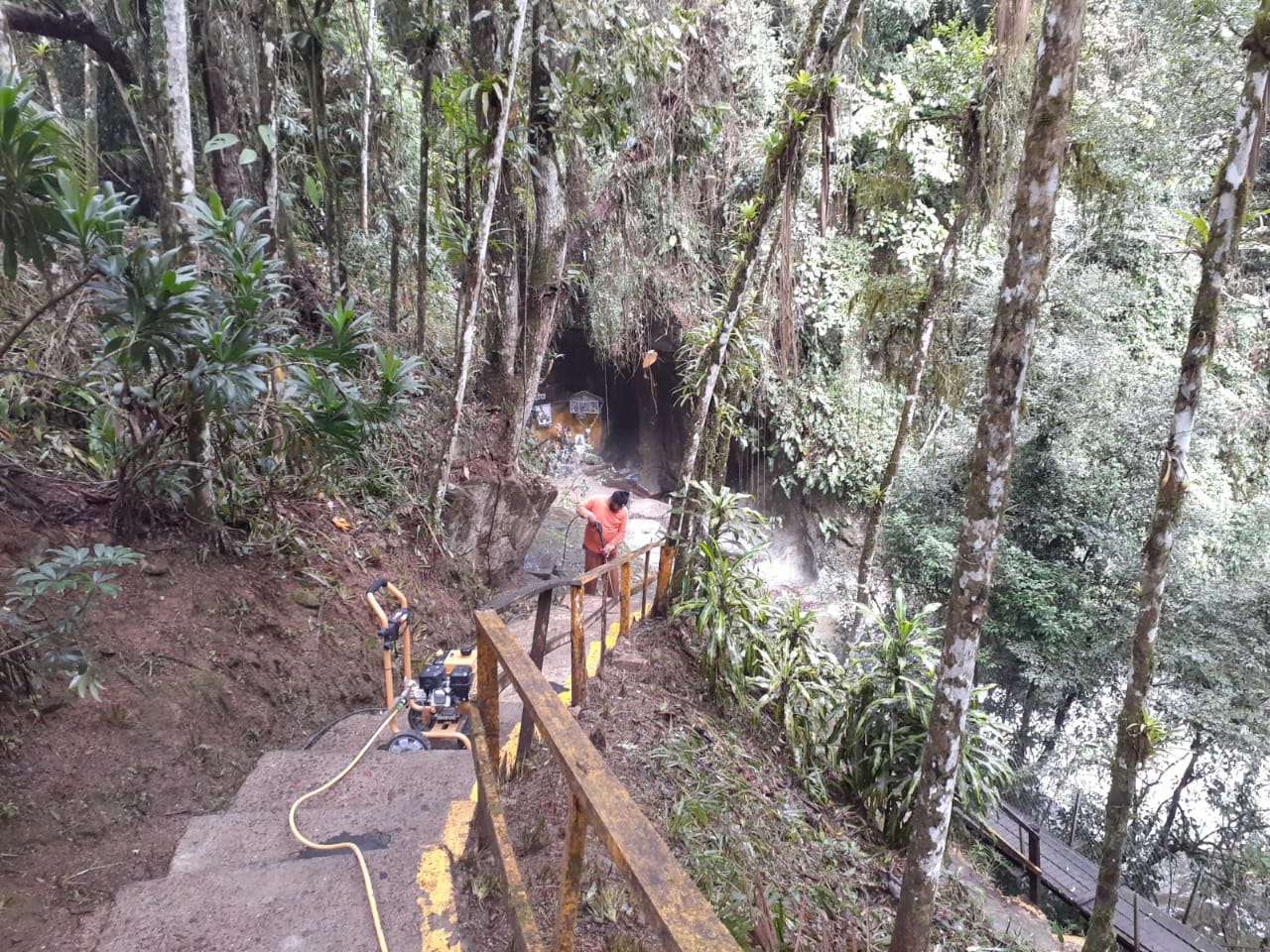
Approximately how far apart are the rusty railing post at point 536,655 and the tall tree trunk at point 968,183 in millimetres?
3021

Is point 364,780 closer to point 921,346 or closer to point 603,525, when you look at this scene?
point 603,525

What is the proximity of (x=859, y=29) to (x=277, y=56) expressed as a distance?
5090 mm

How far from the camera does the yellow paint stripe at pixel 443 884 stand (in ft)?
6.31

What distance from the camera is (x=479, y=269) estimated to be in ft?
18.3

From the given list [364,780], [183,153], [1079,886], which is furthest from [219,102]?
[1079,886]

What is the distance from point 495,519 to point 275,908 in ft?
17.4

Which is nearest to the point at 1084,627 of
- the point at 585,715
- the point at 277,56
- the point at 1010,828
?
the point at 1010,828

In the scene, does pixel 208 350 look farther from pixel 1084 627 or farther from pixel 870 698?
pixel 1084 627

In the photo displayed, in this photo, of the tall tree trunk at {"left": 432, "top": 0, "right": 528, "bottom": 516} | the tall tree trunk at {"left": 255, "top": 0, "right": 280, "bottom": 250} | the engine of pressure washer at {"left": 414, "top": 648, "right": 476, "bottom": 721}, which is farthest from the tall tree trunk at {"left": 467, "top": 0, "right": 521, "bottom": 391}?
the engine of pressure washer at {"left": 414, "top": 648, "right": 476, "bottom": 721}

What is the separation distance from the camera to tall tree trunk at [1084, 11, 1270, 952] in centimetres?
404

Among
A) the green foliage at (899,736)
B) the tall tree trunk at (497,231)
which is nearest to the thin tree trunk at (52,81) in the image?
the tall tree trunk at (497,231)

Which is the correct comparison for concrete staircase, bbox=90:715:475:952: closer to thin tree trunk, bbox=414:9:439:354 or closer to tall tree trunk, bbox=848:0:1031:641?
tall tree trunk, bbox=848:0:1031:641

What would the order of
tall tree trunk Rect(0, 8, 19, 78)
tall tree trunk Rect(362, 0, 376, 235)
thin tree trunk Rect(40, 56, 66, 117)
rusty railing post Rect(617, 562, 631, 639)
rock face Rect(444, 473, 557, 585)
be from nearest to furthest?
tall tree trunk Rect(0, 8, 19, 78) < rusty railing post Rect(617, 562, 631, 639) < tall tree trunk Rect(362, 0, 376, 235) < rock face Rect(444, 473, 557, 585) < thin tree trunk Rect(40, 56, 66, 117)

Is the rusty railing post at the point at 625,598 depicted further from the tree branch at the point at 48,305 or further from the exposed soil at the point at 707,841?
the tree branch at the point at 48,305
